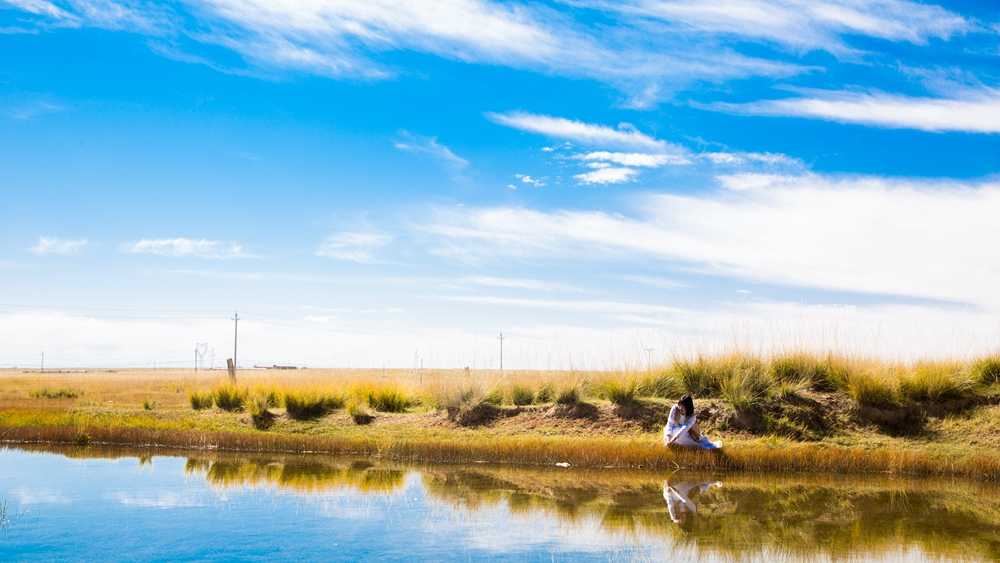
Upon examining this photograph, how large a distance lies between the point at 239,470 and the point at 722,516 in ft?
33.1

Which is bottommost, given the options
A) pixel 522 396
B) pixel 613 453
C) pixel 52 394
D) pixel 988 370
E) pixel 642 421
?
pixel 613 453

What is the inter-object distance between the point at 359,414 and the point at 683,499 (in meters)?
11.6

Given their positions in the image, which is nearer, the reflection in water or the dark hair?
the reflection in water

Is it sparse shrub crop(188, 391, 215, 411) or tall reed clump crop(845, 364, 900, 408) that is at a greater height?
tall reed clump crop(845, 364, 900, 408)

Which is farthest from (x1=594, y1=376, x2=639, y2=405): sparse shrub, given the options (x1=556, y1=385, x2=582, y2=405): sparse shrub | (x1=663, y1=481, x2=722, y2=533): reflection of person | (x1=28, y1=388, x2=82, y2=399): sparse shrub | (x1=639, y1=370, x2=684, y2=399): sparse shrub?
(x1=28, y1=388, x2=82, y2=399): sparse shrub

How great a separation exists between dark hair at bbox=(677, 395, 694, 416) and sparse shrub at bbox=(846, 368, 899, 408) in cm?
565

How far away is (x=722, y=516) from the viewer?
36.3 feet

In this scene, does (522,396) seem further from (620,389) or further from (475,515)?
(475,515)

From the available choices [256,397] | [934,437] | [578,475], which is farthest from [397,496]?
[934,437]

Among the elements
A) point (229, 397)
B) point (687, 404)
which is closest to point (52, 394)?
point (229, 397)

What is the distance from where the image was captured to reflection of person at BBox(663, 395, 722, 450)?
1591 cm

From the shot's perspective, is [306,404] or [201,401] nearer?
[306,404]

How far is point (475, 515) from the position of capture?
1124cm

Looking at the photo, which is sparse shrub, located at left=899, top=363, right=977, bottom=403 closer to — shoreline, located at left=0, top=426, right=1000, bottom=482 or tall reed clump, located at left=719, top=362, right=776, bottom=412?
shoreline, located at left=0, top=426, right=1000, bottom=482
